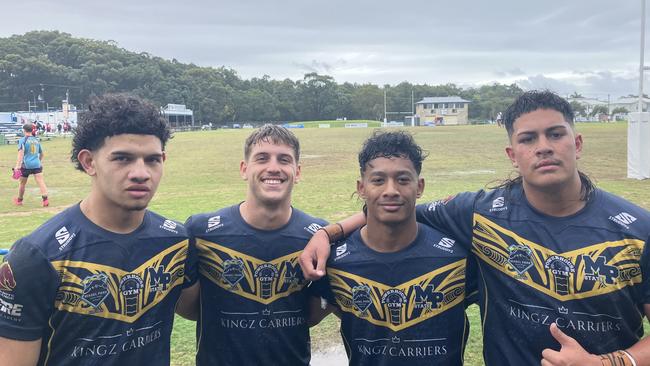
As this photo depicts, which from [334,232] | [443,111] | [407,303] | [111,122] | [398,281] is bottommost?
[407,303]

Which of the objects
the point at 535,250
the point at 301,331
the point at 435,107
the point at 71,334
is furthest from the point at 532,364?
the point at 435,107

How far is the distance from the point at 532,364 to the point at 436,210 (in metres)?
1.06

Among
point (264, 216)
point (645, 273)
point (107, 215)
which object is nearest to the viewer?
point (645, 273)

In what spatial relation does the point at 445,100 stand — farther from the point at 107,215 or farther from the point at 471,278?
the point at 107,215

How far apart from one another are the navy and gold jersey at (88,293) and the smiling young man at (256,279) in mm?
363

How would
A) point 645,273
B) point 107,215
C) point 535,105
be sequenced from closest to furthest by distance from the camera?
point 645,273 < point 107,215 < point 535,105

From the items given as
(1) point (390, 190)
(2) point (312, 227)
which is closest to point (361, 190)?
(1) point (390, 190)

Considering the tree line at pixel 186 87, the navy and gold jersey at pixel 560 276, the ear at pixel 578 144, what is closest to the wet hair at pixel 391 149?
the navy and gold jersey at pixel 560 276

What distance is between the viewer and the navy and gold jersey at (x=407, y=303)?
303 centimetres

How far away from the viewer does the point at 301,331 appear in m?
3.31

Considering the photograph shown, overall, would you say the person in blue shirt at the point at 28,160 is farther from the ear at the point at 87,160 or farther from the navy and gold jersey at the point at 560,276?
the navy and gold jersey at the point at 560,276

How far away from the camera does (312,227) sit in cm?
348

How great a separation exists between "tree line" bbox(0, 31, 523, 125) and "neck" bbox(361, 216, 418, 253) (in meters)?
A: 77.7

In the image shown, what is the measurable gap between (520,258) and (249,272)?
61.5 inches
